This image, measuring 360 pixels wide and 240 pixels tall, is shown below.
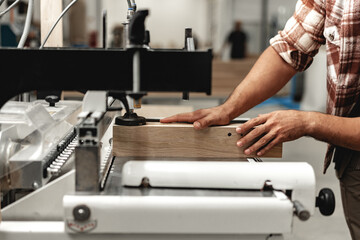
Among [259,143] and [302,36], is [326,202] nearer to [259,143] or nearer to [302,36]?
[259,143]

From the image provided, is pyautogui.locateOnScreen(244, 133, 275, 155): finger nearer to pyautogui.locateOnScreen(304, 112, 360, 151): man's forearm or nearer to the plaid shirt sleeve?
pyautogui.locateOnScreen(304, 112, 360, 151): man's forearm

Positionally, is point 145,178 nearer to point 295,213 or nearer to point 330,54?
point 295,213

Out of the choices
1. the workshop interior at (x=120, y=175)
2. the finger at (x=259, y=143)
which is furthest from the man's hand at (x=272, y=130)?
the workshop interior at (x=120, y=175)

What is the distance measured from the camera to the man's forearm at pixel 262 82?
1211mm

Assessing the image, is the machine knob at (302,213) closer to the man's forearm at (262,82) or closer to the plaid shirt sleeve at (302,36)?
the man's forearm at (262,82)

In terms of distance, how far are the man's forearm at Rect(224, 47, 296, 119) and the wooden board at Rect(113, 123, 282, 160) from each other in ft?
0.64

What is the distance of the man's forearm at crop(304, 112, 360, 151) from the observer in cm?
99

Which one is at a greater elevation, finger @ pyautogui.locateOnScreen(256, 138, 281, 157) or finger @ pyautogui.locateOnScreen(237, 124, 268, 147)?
finger @ pyautogui.locateOnScreen(237, 124, 268, 147)

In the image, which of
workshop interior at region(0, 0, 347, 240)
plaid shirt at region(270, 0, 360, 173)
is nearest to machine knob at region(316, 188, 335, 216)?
workshop interior at region(0, 0, 347, 240)

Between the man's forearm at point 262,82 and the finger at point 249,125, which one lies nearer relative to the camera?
the finger at point 249,125

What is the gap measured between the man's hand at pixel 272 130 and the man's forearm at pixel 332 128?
1 cm

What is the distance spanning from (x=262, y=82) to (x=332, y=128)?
32 cm

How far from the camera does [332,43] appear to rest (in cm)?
117

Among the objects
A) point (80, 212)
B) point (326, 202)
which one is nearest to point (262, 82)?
point (326, 202)
